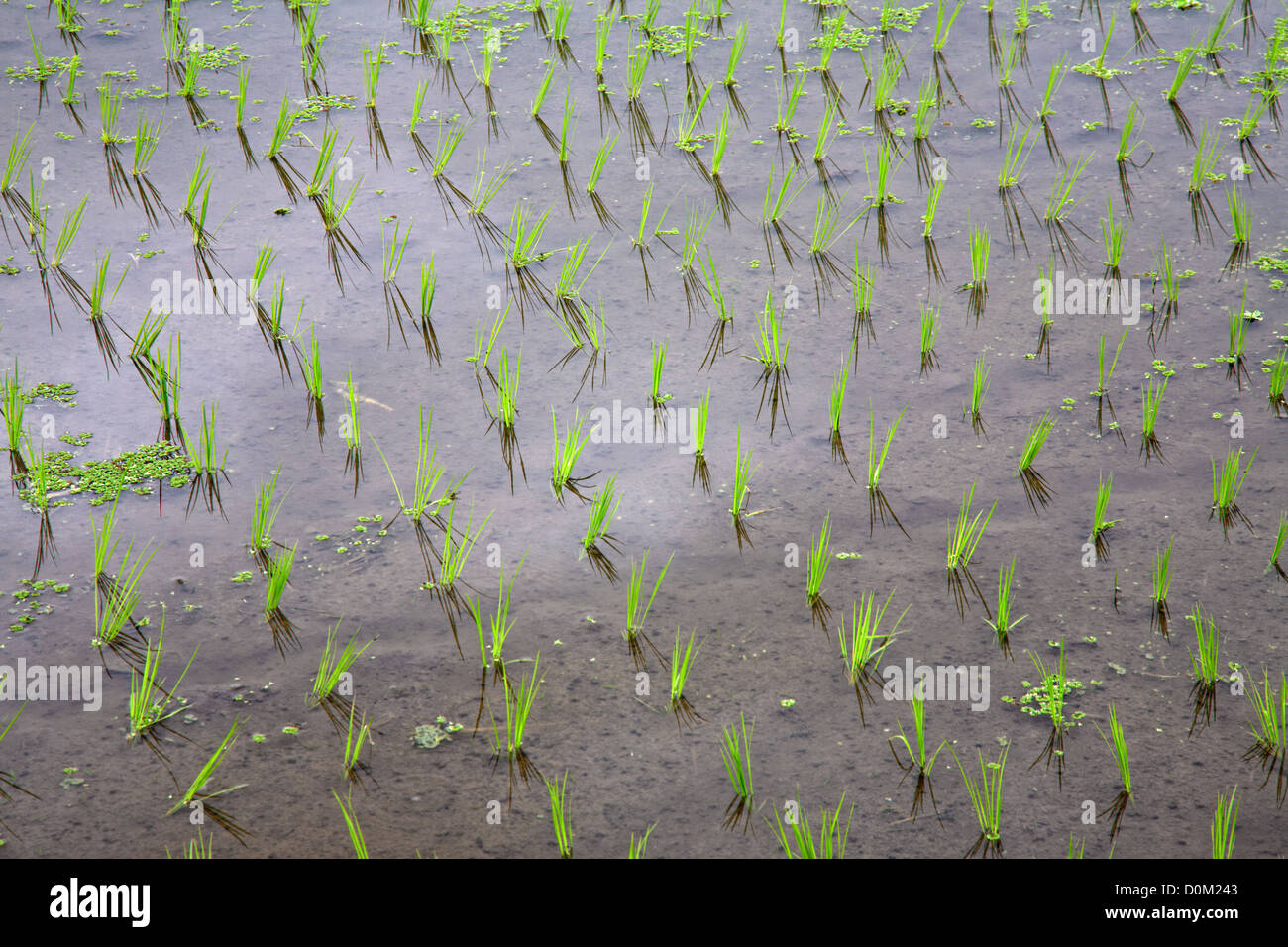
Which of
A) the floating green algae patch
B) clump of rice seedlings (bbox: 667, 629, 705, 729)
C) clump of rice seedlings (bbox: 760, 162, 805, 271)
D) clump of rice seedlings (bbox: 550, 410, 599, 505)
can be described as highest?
clump of rice seedlings (bbox: 760, 162, 805, 271)

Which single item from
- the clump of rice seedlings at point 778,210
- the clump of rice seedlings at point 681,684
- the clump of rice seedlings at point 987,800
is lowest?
the clump of rice seedlings at point 987,800

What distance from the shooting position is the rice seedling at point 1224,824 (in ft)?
5.67

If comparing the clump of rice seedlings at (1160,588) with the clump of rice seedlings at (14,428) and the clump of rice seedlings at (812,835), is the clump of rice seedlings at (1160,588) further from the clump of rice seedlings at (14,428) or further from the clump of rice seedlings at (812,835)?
the clump of rice seedlings at (14,428)

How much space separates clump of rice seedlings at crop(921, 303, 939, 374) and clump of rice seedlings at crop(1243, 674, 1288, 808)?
44.4 inches

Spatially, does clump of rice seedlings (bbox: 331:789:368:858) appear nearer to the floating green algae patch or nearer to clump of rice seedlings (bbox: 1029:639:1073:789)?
the floating green algae patch

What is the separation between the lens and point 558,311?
3023 mm

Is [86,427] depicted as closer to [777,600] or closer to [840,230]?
[777,600]

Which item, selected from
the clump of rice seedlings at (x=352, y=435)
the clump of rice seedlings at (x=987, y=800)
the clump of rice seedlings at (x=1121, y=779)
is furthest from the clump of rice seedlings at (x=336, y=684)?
the clump of rice seedlings at (x=1121, y=779)

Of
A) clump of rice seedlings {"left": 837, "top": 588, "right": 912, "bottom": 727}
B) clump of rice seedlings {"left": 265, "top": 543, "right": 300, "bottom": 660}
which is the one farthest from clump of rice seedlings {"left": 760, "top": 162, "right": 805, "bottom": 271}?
clump of rice seedlings {"left": 265, "top": 543, "right": 300, "bottom": 660}

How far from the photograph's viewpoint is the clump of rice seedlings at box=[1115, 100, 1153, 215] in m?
3.44

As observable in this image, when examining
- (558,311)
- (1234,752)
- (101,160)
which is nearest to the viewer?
(1234,752)

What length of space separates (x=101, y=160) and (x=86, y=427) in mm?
1471

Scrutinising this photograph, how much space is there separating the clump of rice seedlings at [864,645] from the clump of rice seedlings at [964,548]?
12 cm
